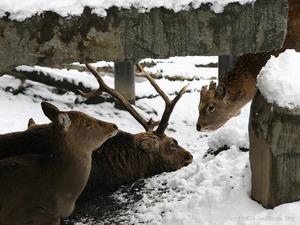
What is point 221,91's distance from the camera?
4934 mm

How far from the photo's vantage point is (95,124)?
418 centimetres

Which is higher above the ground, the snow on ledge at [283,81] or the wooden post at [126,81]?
the snow on ledge at [283,81]

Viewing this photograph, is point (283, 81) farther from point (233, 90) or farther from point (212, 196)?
point (233, 90)

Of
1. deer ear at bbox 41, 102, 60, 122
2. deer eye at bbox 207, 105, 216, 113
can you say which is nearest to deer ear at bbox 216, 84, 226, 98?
deer eye at bbox 207, 105, 216, 113

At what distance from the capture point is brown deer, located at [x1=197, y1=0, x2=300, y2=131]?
15.5ft

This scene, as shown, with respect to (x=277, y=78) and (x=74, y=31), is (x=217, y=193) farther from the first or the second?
(x=74, y=31)

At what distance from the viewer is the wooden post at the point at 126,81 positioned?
30.3ft

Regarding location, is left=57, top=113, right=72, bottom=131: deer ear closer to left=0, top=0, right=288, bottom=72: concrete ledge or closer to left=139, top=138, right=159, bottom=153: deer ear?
left=0, top=0, right=288, bottom=72: concrete ledge

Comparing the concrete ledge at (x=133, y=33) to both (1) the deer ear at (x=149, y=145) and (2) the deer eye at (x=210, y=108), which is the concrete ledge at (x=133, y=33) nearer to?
(2) the deer eye at (x=210, y=108)

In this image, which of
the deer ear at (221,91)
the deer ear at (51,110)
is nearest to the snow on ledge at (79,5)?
the deer ear at (51,110)

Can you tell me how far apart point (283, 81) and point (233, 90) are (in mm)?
1216


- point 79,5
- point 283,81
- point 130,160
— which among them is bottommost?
point 130,160

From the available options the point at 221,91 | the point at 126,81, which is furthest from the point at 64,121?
the point at 126,81

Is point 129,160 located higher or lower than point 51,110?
lower
